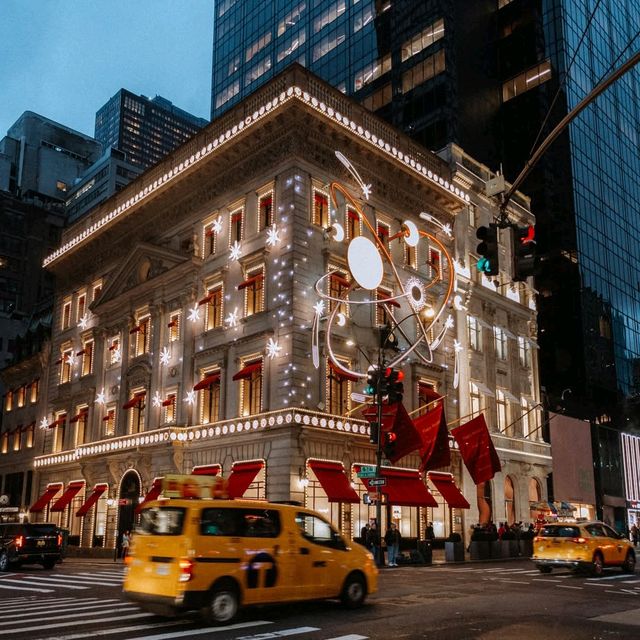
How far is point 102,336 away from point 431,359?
20888mm

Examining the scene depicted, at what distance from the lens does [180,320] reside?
4062cm

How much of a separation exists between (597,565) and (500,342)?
26323 mm

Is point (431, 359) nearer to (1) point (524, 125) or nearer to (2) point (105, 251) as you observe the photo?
(2) point (105, 251)

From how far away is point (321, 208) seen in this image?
36.8m

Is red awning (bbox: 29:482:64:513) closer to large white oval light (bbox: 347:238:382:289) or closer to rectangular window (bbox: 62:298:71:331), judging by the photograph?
rectangular window (bbox: 62:298:71:331)

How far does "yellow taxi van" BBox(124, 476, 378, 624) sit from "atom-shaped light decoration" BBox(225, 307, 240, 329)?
72.1ft

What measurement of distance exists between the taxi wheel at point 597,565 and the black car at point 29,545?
19.3 meters

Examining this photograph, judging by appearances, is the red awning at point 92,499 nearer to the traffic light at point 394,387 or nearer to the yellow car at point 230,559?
the traffic light at point 394,387

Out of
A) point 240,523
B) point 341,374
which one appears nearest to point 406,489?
point 341,374

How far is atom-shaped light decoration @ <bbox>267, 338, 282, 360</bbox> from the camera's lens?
33.8m

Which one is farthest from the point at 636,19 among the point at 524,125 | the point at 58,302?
the point at 58,302

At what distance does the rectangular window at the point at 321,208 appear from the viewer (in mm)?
36397

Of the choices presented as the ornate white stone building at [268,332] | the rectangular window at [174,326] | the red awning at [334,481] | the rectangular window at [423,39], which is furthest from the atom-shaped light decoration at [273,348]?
the rectangular window at [423,39]

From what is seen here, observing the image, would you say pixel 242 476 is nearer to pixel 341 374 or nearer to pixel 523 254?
pixel 341 374
